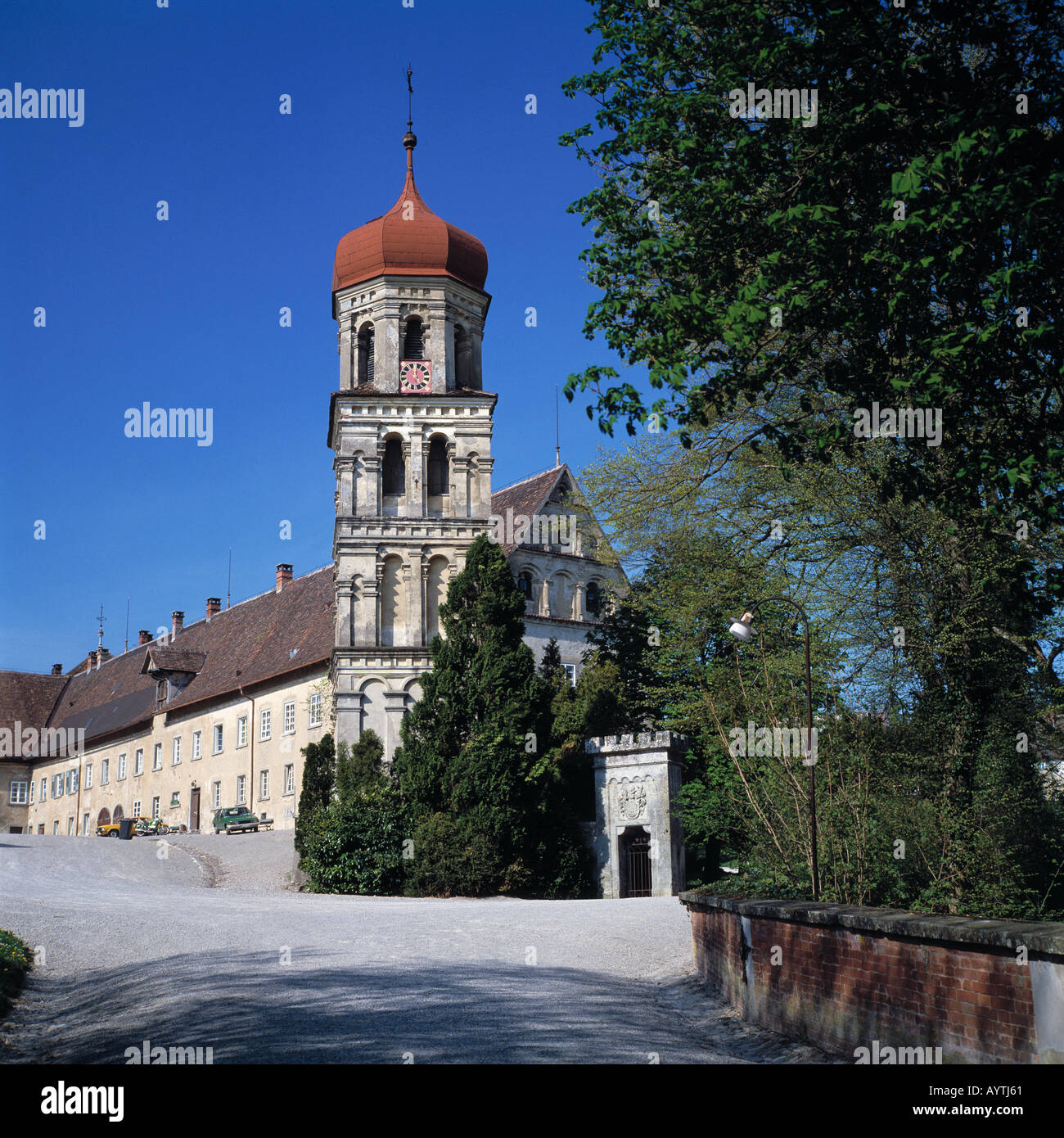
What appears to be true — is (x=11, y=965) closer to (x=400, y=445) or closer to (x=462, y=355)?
(x=400, y=445)

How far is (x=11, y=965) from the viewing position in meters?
13.3

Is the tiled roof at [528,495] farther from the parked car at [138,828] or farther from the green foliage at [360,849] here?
the parked car at [138,828]

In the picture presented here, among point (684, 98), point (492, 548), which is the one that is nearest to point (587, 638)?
point (492, 548)

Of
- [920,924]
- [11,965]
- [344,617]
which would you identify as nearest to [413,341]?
[344,617]

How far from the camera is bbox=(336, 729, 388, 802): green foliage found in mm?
32000

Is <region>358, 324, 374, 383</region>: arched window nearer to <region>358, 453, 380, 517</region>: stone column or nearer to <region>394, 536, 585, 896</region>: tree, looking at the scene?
<region>358, 453, 380, 517</region>: stone column

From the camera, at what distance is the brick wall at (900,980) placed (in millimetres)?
6570

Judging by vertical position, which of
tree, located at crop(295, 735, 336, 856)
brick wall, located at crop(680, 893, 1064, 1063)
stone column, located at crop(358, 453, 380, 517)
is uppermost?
stone column, located at crop(358, 453, 380, 517)

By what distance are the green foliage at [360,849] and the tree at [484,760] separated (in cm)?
56

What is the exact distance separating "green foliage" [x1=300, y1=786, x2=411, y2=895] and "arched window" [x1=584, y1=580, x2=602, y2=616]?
18.3 meters

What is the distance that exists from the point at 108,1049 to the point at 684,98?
954 centimetres

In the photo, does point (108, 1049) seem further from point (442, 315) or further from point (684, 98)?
point (442, 315)

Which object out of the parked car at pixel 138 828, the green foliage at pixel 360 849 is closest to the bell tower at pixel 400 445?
the green foliage at pixel 360 849

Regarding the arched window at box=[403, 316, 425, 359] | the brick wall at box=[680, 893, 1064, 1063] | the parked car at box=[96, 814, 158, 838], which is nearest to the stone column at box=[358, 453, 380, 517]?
the arched window at box=[403, 316, 425, 359]
